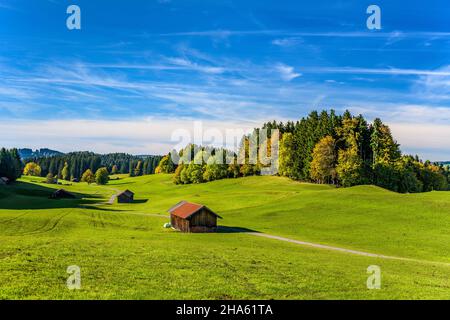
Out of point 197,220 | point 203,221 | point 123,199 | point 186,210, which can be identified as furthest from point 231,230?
point 123,199

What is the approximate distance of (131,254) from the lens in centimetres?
2872

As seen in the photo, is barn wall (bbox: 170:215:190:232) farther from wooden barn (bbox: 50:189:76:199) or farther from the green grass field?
wooden barn (bbox: 50:189:76:199)

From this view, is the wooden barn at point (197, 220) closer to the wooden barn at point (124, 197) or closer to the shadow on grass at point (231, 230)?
the shadow on grass at point (231, 230)

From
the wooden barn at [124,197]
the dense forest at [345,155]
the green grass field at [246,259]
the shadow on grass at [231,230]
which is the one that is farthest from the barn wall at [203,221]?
the wooden barn at [124,197]

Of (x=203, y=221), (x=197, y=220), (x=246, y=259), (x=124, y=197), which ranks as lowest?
(x=124, y=197)

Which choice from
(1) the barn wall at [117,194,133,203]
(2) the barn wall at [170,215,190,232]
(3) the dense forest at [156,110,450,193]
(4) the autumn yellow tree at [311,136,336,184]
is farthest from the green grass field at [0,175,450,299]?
(1) the barn wall at [117,194,133,203]

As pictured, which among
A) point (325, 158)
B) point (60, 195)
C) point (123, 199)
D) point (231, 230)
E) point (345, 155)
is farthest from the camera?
point (60, 195)

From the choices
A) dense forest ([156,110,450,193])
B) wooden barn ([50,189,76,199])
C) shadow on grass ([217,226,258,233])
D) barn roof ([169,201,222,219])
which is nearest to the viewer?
shadow on grass ([217,226,258,233])

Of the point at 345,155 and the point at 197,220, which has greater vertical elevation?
the point at 345,155

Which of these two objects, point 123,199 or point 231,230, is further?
point 123,199

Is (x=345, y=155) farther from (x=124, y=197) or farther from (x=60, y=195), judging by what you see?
(x=60, y=195)

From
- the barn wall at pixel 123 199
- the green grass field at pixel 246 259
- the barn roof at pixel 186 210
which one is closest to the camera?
the green grass field at pixel 246 259
